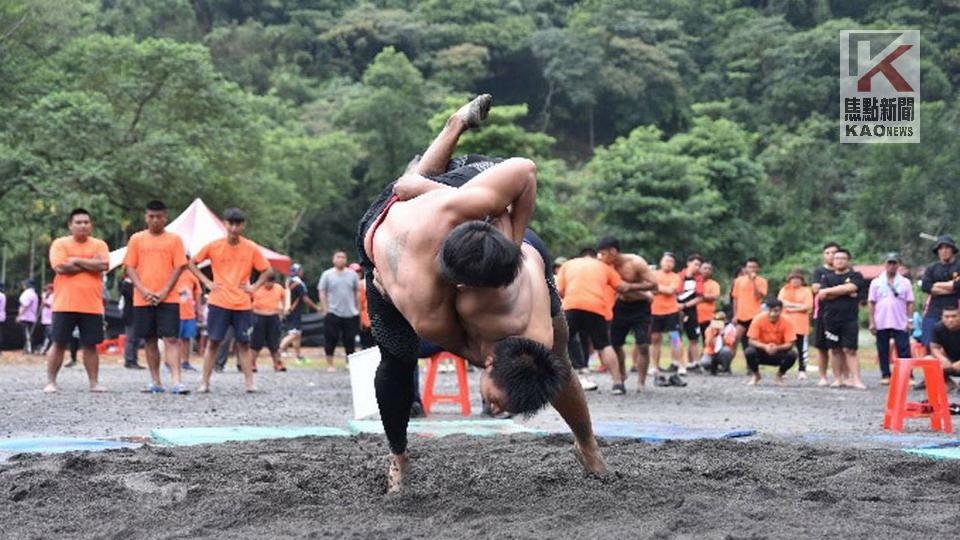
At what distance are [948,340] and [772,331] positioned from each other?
3309mm

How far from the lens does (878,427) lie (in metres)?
8.45

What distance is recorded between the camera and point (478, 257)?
3756 millimetres

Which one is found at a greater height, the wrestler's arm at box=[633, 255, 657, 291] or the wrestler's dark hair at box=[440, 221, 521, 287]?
the wrestler's arm at box=[633, 255, 657, 291]

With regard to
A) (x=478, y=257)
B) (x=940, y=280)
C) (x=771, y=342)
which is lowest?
(x=771, y=342)

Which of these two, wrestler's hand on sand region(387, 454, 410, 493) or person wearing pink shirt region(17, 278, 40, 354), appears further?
person wearing pink shirt region(17, 278, 40, 354)

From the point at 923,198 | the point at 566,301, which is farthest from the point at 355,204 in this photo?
the point at 566,301

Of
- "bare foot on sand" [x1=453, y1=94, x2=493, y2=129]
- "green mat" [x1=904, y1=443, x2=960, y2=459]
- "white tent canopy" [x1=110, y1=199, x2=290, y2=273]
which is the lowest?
"green mat" [x1=904, y1=443, x2=960, y2=459]

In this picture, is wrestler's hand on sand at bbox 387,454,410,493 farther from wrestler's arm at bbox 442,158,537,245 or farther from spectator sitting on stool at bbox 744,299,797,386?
spectator sitting on stool at bbox 744,299,797,386

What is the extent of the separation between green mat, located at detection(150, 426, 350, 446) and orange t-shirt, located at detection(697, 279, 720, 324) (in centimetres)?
1160

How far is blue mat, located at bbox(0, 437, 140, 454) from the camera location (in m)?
6.23

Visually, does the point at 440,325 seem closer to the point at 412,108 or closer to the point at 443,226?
the point at 443,226

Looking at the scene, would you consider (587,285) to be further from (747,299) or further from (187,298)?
(187,298)

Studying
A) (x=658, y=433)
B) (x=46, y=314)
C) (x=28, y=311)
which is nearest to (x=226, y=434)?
(x=658, y=433)

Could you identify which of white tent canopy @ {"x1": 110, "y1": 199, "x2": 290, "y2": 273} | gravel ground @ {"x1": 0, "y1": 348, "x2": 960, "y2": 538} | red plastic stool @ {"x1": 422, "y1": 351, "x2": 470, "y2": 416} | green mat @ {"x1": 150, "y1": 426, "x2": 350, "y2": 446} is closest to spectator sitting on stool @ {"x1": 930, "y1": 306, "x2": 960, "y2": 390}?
gravel ground @ {"x1": 0, "y1": 348, "x2": 960, "y2": 538}
